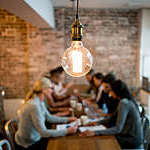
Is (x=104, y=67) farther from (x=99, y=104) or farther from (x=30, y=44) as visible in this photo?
(x=30, y=44)

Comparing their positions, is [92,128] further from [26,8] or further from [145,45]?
[145,45]

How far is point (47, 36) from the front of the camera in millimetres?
4523

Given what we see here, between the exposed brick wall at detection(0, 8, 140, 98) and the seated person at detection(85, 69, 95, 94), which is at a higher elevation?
the exposed brick wall at detection(0, 8, 140, 98)

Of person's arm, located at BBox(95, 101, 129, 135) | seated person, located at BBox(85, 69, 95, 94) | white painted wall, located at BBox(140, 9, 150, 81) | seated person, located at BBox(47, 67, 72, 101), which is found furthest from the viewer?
white painted wall, located at BBox(140, 9, 150, 81)

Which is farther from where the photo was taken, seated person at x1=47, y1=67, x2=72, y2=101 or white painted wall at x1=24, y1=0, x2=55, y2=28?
seated person at x1=47, y1=67, x2=72, y2=101

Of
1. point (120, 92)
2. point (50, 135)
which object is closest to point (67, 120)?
point (50, 135)

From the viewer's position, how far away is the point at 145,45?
15.1 ft

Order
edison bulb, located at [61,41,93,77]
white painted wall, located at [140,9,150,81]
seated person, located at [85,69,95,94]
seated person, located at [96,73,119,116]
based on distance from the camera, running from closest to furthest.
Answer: edison bulb, located at [61,41,93,77] → seated person, located at [96,73,119,116] → seated person, located at [85,69,95,94] → white painted wall, located at [140,9,150,81]

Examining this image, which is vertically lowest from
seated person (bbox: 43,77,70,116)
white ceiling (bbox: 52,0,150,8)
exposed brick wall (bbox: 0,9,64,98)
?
seated person (bbox: 43,77,70,116)

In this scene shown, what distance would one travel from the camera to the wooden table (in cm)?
177

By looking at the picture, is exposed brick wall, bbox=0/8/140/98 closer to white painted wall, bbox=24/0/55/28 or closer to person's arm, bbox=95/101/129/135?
white painted wall, bbox=24/0/55/28

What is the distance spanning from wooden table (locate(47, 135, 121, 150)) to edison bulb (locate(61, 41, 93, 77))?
2.64ft

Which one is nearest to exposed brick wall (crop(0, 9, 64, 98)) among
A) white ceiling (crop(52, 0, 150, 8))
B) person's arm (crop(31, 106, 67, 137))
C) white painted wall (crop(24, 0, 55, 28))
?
white ceiling (crop(52, 0, 150, 8))

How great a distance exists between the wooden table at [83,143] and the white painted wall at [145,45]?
10.1 ft
